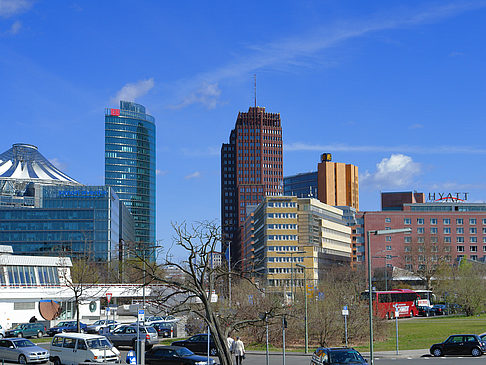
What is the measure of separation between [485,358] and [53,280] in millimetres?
63440

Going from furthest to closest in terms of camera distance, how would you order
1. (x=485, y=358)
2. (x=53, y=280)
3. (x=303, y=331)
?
1. (x=53, y=280)
2. (x=303, y=331)
3. (x=485, y=358)

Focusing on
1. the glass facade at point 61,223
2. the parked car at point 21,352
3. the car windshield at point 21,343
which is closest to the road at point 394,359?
the parked car at point 21,352

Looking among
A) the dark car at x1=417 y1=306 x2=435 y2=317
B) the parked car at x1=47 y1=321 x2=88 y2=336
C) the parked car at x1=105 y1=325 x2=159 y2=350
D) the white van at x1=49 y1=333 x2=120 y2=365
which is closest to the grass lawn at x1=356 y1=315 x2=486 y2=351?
the parked car at x1=105 y1=325 x2=159 y2=350

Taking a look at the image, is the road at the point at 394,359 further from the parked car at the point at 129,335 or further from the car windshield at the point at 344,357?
the car windshield at the point at 344,357

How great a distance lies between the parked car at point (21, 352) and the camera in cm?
3666

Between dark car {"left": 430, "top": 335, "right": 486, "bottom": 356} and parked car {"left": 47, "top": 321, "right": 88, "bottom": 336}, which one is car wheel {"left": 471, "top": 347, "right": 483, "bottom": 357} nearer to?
dark car {"left": 430, "top": 335, "right": 486, "bottom": 356}

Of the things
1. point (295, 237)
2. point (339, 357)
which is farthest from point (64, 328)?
point (295, 237)

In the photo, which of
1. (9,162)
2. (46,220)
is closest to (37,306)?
(46,220)

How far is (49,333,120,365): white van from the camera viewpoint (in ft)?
110

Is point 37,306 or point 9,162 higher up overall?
point 9,162

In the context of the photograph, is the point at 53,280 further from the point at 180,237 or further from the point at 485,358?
the point at 180,237

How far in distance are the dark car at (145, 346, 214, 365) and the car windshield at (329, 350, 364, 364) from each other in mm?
6450

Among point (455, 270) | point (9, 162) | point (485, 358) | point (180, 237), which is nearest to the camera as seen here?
point (180, 237)

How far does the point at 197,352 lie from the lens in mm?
42125
